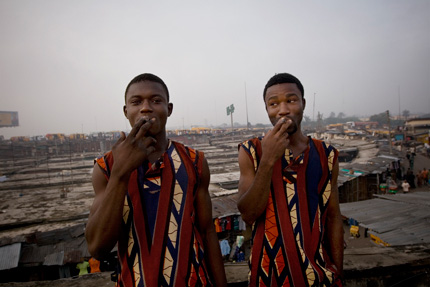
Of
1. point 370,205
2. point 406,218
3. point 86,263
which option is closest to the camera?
point 406,218

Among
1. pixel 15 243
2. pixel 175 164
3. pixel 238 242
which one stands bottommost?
pixel 238 242

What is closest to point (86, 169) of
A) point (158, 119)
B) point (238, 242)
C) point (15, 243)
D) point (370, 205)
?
point (15, 243)

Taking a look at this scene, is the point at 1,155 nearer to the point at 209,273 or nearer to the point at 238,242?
the point at 238,242

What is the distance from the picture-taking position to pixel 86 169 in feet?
106

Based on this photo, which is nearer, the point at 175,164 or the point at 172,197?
the point at 172,197

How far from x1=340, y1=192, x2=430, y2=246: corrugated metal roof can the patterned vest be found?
291 inches

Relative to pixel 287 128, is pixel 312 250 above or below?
below

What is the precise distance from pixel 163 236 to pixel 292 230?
826 millimetres

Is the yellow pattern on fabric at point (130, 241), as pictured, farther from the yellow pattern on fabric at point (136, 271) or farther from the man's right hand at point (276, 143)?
the man's right hand at point (276, 143)

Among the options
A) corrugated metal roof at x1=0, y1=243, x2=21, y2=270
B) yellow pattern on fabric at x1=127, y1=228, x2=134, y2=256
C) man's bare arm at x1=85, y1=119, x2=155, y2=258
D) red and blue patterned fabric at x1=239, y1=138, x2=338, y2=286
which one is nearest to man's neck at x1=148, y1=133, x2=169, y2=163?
man's bare arm at x1=85, y1=119, x2=155, y2=258

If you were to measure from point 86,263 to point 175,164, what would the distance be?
10.3m

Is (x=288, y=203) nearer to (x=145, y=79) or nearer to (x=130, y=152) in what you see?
(x=130, y=152)

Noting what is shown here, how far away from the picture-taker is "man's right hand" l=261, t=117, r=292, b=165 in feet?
4.83

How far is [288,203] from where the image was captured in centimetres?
160
